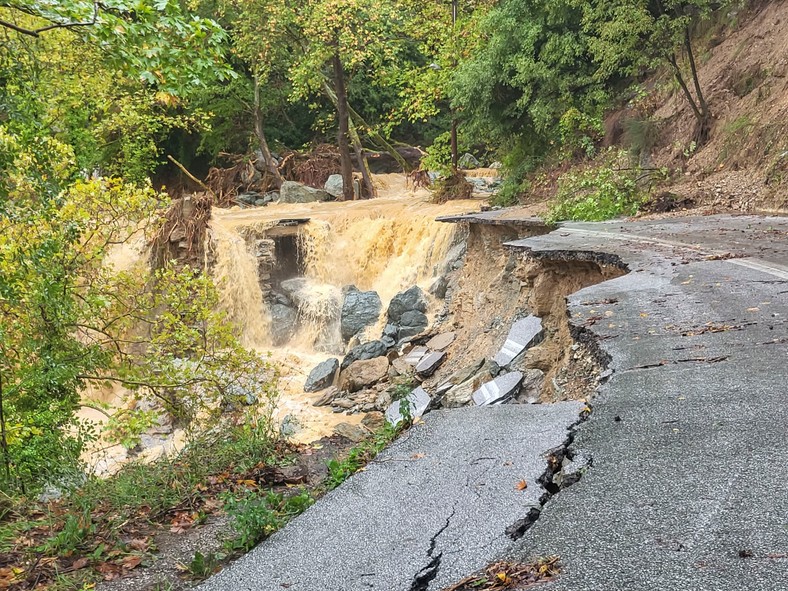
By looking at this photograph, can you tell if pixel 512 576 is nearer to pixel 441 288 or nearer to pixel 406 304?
pixel 406 304

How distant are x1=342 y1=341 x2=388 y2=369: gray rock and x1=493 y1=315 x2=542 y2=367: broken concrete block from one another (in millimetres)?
5247

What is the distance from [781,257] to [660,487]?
591cm

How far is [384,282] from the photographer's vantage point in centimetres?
1761

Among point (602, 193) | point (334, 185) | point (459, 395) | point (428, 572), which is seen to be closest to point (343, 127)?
point (334, 185)

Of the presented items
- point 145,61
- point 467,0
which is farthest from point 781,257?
point 467,0

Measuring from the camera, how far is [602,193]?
563 inches

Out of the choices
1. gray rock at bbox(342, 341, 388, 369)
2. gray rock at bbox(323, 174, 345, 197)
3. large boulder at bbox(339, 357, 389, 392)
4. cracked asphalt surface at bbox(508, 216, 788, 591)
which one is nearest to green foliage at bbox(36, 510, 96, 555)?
cracked asphalt surface at bbox(508, 216, 788, 591)

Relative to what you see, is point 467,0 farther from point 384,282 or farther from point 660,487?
point 660,487

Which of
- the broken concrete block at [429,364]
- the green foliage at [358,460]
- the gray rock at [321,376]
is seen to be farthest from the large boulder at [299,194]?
the green foliage at [358,460]

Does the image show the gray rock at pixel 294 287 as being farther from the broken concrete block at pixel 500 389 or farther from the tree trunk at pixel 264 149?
the broken concrete block at pixel 500 389

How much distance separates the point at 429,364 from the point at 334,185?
14865 mm

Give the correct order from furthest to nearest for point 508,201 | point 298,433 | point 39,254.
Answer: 1. point 508,201
2. point 298,433
3. point 39,254

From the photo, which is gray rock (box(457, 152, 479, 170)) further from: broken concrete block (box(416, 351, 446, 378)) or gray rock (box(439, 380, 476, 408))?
gray rock (box(439, 380, 476, 408))

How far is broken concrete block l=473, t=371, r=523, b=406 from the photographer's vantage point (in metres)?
7.78
